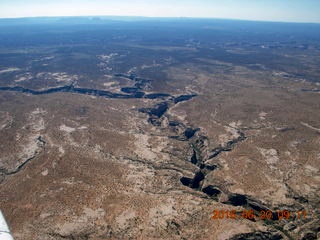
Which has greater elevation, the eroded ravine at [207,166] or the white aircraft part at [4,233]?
the white aircraft part at [4,233]

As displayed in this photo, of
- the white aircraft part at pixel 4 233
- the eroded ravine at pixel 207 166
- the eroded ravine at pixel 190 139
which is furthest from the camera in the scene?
the eroded ravine at pixel 190 139

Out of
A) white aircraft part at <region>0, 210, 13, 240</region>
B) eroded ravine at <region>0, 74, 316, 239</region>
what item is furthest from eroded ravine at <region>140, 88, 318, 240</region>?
white aircraft part at <region>0, 210, 13, 240</region>

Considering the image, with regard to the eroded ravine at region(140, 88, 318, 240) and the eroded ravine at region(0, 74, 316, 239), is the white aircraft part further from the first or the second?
the eroded ravine at region(0, 74, 316, 239)

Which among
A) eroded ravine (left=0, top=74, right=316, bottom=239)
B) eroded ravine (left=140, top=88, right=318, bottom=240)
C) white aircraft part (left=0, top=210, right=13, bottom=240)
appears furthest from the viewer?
eroded ravine (left=0, top=74, right=316, bottom=239)

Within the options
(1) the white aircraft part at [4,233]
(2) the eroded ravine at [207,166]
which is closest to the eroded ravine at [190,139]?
(2) the eroded ravine at [207,166]

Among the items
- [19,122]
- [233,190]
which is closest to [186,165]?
[233,190]

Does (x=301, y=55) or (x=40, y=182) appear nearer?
(x=40, y=182)

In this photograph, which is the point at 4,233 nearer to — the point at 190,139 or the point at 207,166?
the point at 207,166

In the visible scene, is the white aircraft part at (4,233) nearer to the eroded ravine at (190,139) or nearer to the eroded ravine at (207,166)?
A: the eroded ravine at (207,166)

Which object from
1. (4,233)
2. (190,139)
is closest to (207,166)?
(190,139)

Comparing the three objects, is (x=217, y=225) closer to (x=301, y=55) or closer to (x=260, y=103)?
(x=260, y=103)

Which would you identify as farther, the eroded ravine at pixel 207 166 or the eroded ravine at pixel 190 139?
the eroded ravine at pixel 190 139
